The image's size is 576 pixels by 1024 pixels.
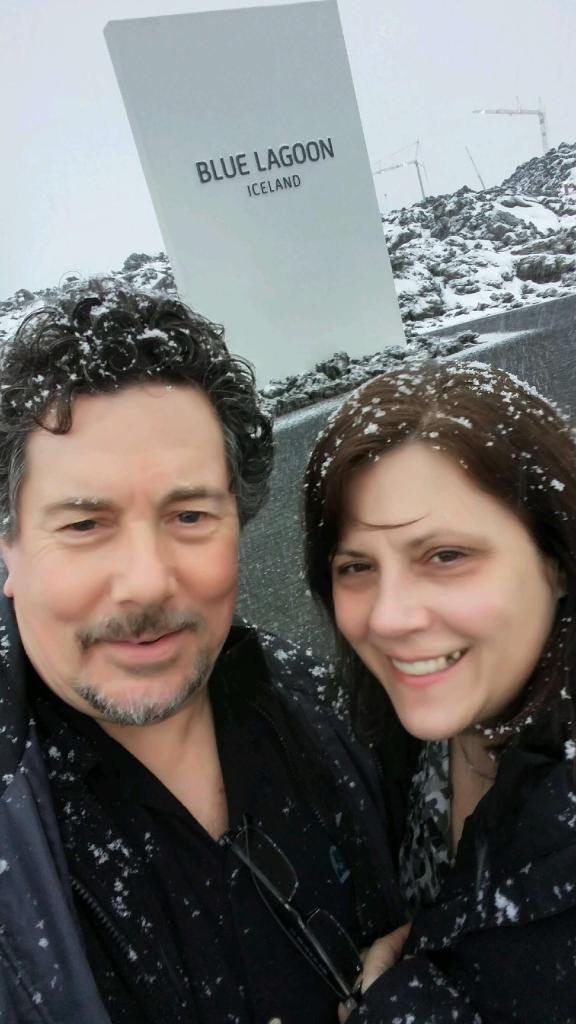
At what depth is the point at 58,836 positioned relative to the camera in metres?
0.73

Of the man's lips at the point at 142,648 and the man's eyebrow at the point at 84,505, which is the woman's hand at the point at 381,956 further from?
the man's eyebrow at the point at 84,505

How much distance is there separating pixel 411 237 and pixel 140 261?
1276 millimetres

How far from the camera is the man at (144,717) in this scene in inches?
30.4

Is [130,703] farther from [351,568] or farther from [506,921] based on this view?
[506,921]

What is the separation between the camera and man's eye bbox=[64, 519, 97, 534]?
0.86 metres

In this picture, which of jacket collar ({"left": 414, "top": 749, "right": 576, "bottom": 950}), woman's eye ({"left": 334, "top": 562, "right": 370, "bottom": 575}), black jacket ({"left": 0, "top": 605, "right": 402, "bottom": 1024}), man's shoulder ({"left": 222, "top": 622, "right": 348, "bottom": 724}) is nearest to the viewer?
black jacket ({"left": 0, "top": 605, "right": 402, "bottom": 1024})

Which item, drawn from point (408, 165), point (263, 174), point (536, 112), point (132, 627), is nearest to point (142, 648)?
point (132, 627)

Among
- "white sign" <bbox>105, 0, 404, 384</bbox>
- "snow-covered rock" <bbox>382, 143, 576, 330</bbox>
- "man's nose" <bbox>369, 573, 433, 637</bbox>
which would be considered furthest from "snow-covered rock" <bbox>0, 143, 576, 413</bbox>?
"man's nose" <bbox>369, 573, 433, 637</bbox>

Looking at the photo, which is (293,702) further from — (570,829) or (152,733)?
(570,829)

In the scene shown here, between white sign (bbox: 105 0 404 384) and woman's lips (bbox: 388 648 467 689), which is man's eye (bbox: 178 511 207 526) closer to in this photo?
woman's lips (bbox: 388 648 467 689)

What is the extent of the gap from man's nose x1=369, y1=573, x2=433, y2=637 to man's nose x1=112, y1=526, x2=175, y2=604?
0.30 metres

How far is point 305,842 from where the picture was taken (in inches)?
38.7

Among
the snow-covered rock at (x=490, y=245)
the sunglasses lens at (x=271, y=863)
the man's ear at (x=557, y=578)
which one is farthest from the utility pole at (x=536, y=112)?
the sunglasses lens at (x=271, y=863)

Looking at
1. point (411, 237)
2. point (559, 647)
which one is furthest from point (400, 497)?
point (411, 237)
